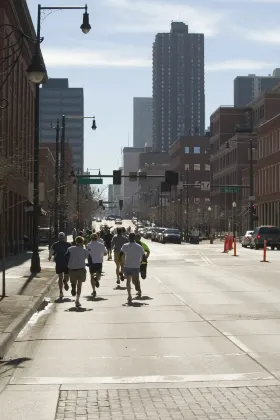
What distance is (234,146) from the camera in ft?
417

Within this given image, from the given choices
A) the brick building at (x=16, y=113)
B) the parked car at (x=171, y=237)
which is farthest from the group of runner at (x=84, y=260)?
the parked car at (x=171, y=237)

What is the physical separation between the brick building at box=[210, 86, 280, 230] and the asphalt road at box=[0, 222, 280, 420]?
95.2m

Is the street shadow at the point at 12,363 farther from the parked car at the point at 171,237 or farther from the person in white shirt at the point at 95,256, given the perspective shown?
the parked car at the point at 171,237

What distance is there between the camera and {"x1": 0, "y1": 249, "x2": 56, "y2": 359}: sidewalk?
1371 cm

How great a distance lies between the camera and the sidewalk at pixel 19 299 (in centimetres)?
1371

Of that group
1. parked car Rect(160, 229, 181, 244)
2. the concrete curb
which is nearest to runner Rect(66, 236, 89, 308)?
the concrete curb

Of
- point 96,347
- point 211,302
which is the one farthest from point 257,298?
point 96,347

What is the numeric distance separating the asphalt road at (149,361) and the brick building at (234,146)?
9519cm

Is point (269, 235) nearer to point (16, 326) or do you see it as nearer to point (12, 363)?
point (16, 326)

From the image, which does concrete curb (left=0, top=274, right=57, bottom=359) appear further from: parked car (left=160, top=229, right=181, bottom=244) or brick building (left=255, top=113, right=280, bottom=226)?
brick building (left=255, top=113, right=280, bottom=226)

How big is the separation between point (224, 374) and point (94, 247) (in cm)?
1311

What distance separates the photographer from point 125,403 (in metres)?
8.52

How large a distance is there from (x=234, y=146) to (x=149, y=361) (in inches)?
4628

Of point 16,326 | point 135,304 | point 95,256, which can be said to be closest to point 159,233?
point 95,256
